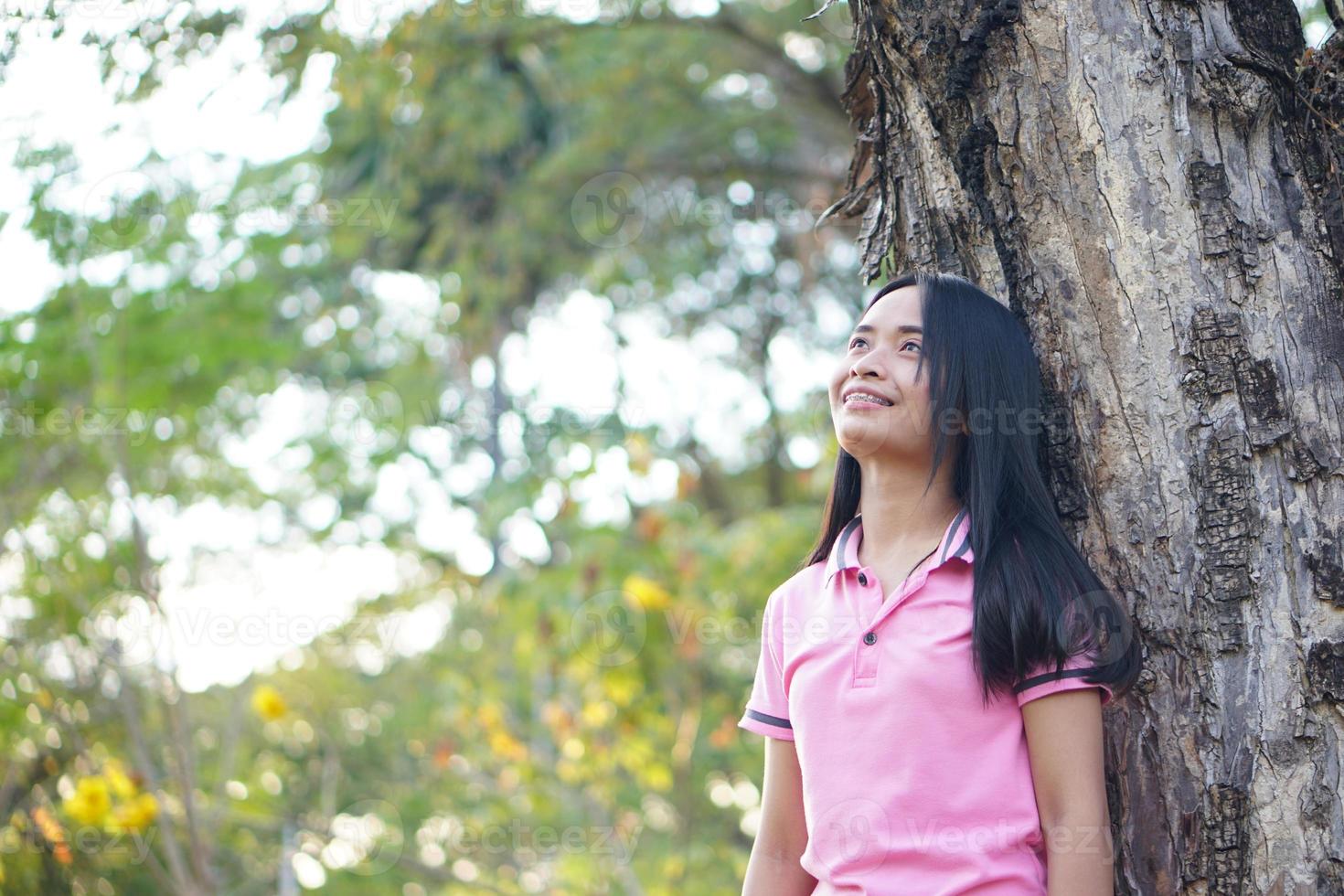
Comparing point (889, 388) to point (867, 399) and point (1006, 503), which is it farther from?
point (1006, 503)

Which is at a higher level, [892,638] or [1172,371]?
[1172,371]

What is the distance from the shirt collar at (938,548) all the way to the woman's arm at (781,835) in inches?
11.1

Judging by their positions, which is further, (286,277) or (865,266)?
(286,277)

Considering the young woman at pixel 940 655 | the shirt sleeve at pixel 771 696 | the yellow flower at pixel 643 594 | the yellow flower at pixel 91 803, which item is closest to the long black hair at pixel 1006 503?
the young woman at pixel 940 655

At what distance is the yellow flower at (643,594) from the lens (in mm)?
5473

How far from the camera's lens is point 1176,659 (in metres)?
1.55

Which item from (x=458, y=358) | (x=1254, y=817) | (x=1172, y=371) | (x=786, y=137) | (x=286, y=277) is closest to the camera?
(x=1254, y=817)

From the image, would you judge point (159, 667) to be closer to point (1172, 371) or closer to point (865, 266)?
point (865, 266)

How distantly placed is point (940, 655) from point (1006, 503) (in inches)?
9.2

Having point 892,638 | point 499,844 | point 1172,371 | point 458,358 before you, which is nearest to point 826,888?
point 892,638

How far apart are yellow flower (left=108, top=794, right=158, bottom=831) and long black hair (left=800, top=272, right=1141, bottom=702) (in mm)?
4078

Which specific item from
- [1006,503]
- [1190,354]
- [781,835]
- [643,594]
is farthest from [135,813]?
[1190,354]

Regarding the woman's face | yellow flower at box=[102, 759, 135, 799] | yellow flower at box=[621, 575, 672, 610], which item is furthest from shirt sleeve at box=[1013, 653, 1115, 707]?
yellow flower at box=[102, 759, 135, 799]

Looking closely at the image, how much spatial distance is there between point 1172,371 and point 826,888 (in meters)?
0.82
